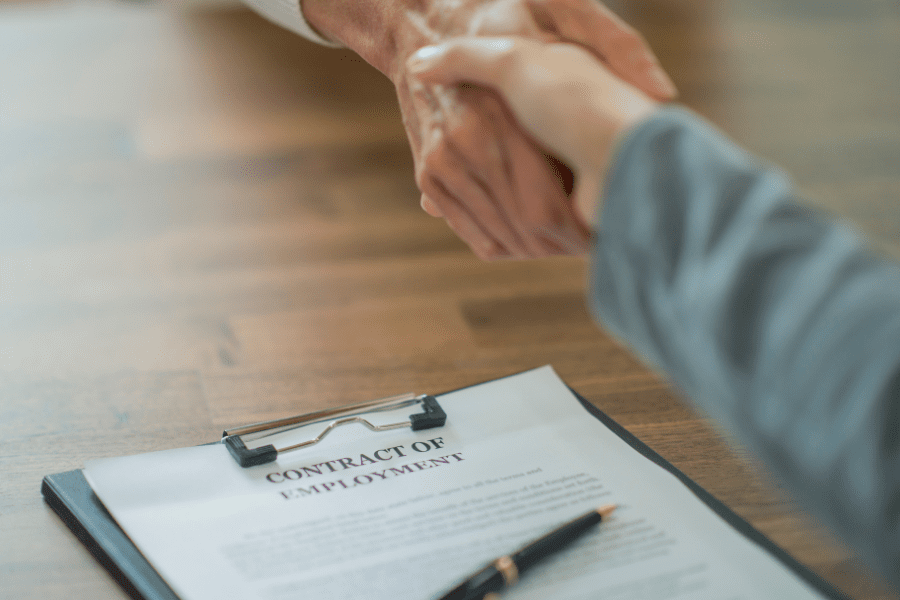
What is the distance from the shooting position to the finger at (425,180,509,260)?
611mm

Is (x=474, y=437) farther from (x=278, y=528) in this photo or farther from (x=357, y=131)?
(x=357, y=131)

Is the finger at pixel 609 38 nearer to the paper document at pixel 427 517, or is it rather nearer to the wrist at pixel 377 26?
the wrist at pixel 377 26

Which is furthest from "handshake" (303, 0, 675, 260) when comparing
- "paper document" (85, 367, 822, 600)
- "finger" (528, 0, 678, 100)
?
"paper document" (85, 367, 822, 600)

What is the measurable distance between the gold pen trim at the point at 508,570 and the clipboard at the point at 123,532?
0.13 meters

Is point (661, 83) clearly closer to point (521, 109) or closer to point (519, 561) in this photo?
point (521, 109)

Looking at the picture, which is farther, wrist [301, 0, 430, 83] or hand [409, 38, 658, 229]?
wrist [301, 0, 430, 83]

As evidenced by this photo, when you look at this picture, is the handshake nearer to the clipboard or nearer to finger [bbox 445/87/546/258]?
finger [bbox 445/87/546/258]

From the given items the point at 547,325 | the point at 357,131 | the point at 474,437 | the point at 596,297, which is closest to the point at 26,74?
the point at 357,131

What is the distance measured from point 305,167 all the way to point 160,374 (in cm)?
44

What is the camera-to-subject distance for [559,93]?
495 millimetres

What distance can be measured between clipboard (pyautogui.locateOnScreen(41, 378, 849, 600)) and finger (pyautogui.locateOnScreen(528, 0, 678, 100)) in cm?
24

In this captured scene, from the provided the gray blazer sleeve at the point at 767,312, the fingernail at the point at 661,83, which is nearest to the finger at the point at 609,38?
the fingernail at the point at 661,83

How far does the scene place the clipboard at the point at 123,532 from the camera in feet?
1.46

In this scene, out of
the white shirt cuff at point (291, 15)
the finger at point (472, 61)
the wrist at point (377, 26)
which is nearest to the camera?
the finger at point (472, 61)
